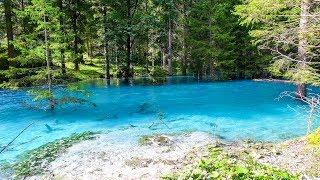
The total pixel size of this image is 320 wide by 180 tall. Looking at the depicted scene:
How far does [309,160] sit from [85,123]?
1086 cm

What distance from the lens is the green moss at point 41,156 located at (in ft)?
31.3

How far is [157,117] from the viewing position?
17.7 metres

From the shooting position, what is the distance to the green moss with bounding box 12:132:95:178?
31.3 ft

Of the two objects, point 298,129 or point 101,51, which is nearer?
point 298,129

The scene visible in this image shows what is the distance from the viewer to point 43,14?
59.8ft

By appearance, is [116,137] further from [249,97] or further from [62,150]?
[249,97]

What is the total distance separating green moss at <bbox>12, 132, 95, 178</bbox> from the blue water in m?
0.59

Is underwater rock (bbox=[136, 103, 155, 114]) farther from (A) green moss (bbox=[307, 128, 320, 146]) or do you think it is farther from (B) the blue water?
(A) green moss (bbox=[307, 128, 320, 146])

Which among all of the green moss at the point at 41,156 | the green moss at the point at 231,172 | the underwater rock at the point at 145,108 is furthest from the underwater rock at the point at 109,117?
the green moss at the point at 231,172

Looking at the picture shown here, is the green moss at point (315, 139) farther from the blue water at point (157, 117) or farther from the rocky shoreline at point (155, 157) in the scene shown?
the blue water at point (157, 117)

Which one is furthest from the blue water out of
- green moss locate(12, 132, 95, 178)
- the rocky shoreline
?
the rocky shoreline

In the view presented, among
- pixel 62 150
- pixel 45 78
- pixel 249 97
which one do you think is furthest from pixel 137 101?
pixel 62 150

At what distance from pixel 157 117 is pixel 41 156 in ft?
25.0

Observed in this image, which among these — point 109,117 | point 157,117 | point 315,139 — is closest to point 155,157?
point 315,139
